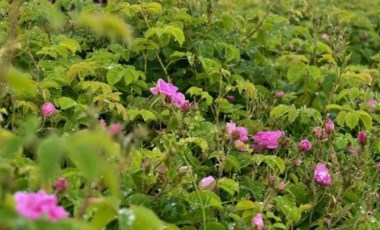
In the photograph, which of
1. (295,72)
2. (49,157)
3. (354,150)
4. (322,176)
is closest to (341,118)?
(354,150)

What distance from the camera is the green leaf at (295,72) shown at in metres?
2.65

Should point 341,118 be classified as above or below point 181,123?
below

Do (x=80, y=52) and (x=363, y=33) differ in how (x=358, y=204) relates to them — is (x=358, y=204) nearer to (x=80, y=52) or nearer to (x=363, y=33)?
(x=80, y=52)

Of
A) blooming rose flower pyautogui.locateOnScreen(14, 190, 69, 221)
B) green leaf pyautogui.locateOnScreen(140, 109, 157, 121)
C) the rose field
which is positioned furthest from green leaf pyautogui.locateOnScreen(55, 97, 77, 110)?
blooming rose flower pyautogui.locateOnScreen(14, 190, 69, 221)

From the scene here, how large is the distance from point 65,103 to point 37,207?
1055 mm

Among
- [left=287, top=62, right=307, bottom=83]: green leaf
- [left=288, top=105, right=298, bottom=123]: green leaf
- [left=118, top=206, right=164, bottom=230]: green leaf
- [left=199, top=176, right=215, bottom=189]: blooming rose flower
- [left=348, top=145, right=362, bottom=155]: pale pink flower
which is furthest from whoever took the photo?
[left=287, top=62, right=307, bottom=83]: green leaf

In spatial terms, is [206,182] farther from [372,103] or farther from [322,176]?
[372,103]

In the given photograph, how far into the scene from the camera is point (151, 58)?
255 centimetres

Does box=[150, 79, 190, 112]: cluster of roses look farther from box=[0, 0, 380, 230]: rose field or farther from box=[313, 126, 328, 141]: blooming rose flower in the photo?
box=[313, 126, 328, 141]: blooming rose flower

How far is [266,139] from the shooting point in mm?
2154

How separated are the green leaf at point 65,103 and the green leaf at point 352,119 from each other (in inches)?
35.2

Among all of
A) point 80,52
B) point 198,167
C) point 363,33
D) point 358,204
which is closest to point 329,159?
point 358,204

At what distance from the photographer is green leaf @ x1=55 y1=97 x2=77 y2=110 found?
6.73 feet

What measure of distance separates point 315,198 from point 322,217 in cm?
5
